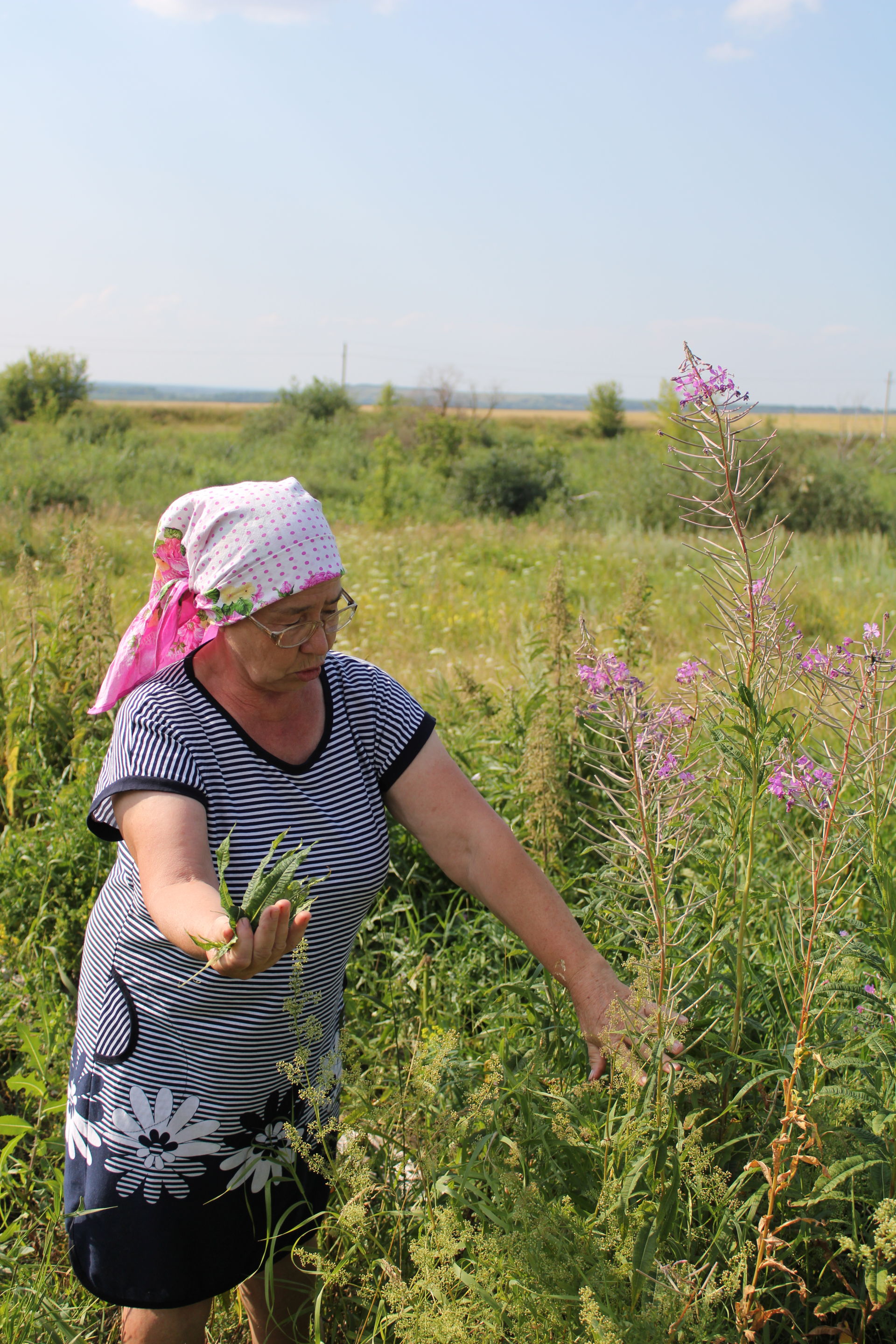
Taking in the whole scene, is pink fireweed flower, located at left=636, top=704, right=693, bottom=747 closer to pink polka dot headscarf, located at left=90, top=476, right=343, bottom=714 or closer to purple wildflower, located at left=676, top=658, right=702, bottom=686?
purple wildflower, located at left=676, top=658, right=702, bottom=686

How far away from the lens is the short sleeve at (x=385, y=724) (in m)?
1.92

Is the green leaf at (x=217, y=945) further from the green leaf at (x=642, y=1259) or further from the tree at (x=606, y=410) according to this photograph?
the tree at (x=606, y=410)

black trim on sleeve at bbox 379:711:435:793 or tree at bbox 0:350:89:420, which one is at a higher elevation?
tree at bbox 0:350:89:420

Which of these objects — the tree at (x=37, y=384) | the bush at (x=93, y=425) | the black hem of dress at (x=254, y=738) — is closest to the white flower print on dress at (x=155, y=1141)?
the black hem of dress at (x=254, y=738)

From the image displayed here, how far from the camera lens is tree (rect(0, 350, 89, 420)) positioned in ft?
135

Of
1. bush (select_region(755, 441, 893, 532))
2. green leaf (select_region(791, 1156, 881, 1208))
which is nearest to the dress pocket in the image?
green leaf (select_region(791, 1156, 881, 1208))

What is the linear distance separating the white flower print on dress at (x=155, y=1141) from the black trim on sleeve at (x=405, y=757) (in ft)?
2.27

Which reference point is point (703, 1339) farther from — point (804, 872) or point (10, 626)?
point (10, 626)

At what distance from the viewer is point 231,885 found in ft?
5.68

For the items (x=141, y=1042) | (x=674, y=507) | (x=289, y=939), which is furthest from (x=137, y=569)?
(x=674, y=507)

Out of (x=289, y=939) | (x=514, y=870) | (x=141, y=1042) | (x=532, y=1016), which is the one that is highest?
(x=289, y=939)

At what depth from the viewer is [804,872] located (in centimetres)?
266

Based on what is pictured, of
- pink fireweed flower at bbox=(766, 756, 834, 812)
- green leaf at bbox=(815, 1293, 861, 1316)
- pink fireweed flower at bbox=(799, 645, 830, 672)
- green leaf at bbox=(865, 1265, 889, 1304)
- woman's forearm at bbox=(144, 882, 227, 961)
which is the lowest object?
green leaf at bbox=(815, 1293, 861, 1316)

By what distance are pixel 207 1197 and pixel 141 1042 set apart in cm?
34
